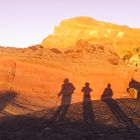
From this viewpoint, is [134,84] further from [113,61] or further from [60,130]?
[60,130]

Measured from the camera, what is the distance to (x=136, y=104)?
809 inches

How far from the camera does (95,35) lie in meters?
52.9

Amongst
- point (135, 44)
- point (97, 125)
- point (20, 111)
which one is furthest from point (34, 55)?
point (135, 44)

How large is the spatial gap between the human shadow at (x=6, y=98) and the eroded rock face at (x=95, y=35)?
2262 cm

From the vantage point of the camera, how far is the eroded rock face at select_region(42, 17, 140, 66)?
4943cm

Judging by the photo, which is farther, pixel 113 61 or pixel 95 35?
pixel 95 35

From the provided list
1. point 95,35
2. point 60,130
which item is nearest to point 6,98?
point 60,130

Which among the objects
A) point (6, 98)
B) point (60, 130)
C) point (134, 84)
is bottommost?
point (6, 98)

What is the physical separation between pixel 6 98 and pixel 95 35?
98.6 ft

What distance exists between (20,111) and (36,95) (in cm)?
617

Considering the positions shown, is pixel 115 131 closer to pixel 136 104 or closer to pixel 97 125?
pixel 97 125

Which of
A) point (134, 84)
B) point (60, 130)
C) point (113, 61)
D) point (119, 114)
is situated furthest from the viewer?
point (113, 61)

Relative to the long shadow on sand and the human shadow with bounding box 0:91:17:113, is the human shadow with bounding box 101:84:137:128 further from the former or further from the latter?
the human shadow with bounding box 0:91:17:113

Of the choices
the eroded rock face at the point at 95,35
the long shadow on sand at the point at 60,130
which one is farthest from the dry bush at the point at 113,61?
the long shadow on sand at the point at 60,130
